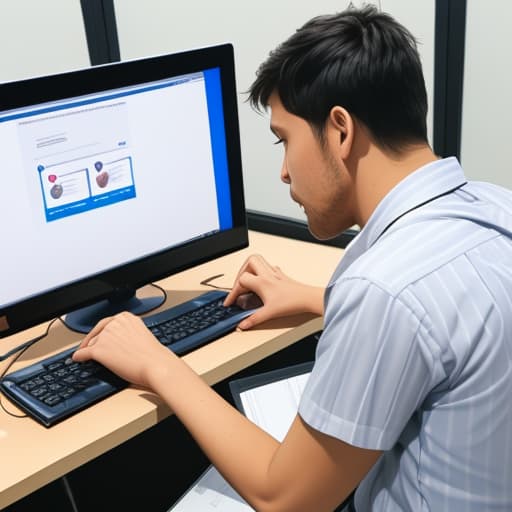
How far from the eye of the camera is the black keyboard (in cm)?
110

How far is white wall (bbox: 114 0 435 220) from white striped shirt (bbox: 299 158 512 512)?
114 centimetres

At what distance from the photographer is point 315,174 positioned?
99 centimetres

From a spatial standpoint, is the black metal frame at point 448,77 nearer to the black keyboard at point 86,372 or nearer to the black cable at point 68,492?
the black keyboard at point 86,372

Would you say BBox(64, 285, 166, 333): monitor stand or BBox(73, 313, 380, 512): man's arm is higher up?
BBox(73, 313, 380, 512): man's arm

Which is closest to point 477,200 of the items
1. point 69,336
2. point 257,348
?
point 257,348

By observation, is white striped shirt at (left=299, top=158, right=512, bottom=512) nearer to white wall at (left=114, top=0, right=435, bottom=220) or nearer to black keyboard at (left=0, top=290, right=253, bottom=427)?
black keyboard at (left=0, top=290, right=253, bottom=427)

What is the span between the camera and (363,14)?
3.34 ft

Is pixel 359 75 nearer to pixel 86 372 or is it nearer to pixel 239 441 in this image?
pixel 239 441

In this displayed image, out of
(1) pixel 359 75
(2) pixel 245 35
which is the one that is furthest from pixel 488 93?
(1) pixel 359 75

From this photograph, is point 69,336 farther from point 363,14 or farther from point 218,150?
point 363,14

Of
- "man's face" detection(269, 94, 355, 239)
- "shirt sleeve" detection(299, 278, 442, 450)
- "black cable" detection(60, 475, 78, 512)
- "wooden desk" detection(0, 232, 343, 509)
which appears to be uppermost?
"man's face" detection(269, 94, 355, 239)

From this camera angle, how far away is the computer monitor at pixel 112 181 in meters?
1.18

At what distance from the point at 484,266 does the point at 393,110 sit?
25 centimetres

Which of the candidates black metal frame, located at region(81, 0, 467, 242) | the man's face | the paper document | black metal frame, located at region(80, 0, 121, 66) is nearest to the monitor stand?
the paper document
